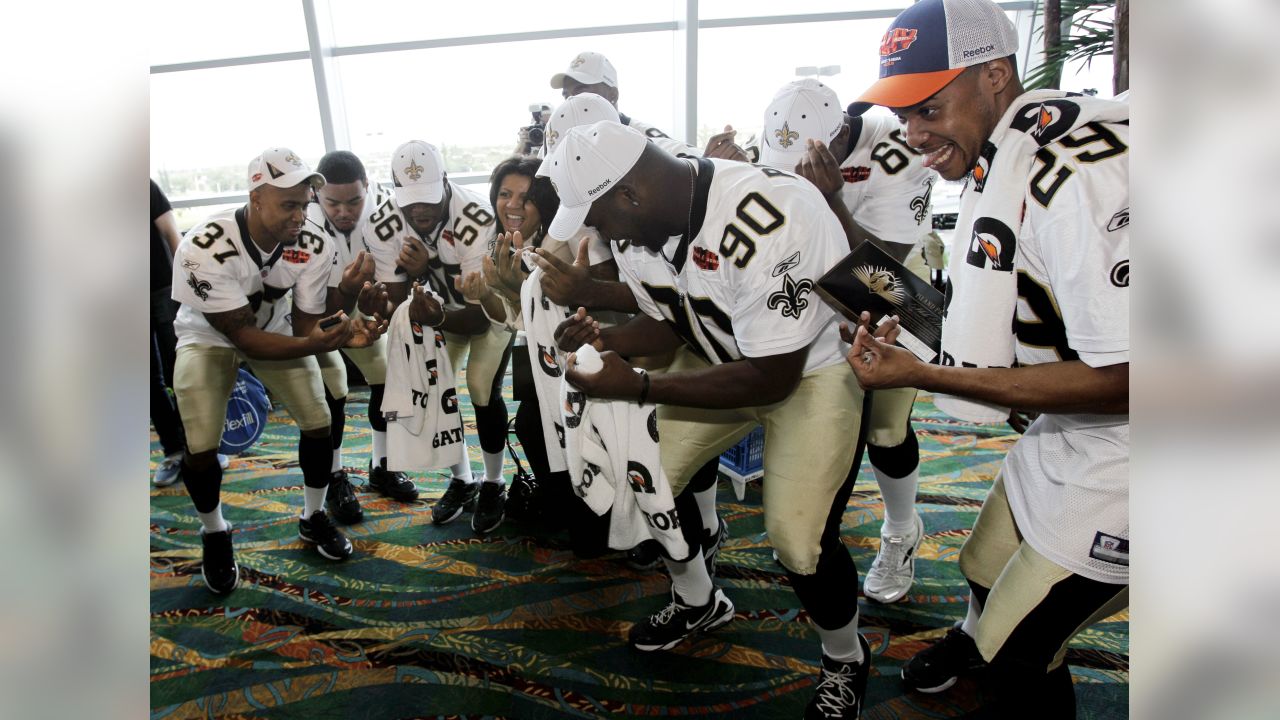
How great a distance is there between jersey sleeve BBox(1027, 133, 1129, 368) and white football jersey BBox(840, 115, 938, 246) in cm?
155

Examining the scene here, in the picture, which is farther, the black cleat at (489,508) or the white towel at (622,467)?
the black cleat at (489,508)

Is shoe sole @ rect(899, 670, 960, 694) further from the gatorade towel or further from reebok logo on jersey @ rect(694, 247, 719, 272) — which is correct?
the gatorade towel

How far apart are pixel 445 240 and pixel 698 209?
1728 millimetres

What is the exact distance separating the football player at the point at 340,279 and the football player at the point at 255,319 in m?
0.19

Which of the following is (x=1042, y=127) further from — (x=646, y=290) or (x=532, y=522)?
(x=532, y=522)

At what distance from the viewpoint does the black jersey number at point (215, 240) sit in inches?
112

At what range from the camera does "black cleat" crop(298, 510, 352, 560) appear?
319 cm

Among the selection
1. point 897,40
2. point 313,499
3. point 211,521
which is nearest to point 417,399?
point 313,499

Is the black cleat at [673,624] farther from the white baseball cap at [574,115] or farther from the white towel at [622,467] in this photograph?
the white baseball cap at [574,115]

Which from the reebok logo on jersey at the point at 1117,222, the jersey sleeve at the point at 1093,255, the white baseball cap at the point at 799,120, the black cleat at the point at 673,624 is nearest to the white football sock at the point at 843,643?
the black cleat at the point at 673,624

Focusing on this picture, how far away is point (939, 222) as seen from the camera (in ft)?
19.7

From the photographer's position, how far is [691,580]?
2488 mm

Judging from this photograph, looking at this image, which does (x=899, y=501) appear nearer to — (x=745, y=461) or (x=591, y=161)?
(x=745, y=461)
